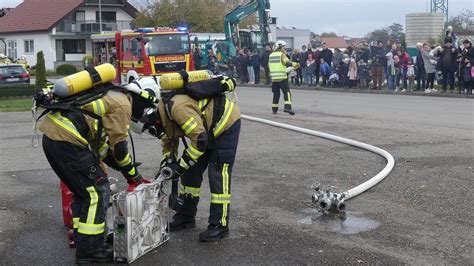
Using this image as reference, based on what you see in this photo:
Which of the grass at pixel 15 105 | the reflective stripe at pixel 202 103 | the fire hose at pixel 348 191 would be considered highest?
the reflective stripe at pixel 202 103

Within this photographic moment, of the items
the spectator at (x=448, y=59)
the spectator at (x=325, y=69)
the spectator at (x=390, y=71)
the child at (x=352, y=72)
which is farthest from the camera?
the spectator at (x=325, y=69)

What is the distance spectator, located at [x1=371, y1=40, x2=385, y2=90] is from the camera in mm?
22578

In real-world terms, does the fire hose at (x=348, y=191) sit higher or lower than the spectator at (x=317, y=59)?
lower

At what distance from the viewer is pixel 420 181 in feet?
25.2

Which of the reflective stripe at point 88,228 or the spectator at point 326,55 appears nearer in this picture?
the reflective stripe at point 88,228

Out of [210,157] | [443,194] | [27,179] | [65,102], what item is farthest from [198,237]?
[27,179]

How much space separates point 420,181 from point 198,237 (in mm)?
3226

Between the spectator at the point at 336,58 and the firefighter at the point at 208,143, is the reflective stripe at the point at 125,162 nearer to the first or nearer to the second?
the firefighter at the point at 208,143

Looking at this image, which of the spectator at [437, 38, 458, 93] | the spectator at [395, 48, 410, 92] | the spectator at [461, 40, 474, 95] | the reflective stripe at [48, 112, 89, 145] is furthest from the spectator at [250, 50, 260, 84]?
the reflective stripe at [48, 112, 89, 145]

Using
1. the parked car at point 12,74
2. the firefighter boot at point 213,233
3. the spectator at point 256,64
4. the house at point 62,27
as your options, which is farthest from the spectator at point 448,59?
the house at point 62,27

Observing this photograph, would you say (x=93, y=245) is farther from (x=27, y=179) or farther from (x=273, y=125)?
(x=273, y=125)

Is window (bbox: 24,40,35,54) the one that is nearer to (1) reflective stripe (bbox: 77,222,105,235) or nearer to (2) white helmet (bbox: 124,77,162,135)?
(2) white helmet (bbox: 124,77,162,135)

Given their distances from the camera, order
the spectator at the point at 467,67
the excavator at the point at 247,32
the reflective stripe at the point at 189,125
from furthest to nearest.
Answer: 1. the excavator at the point at 247,32
2. the spectator at the point at 467,67
3. the reflective stripe at the point at 189,125

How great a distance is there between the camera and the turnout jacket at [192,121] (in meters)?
5.21
